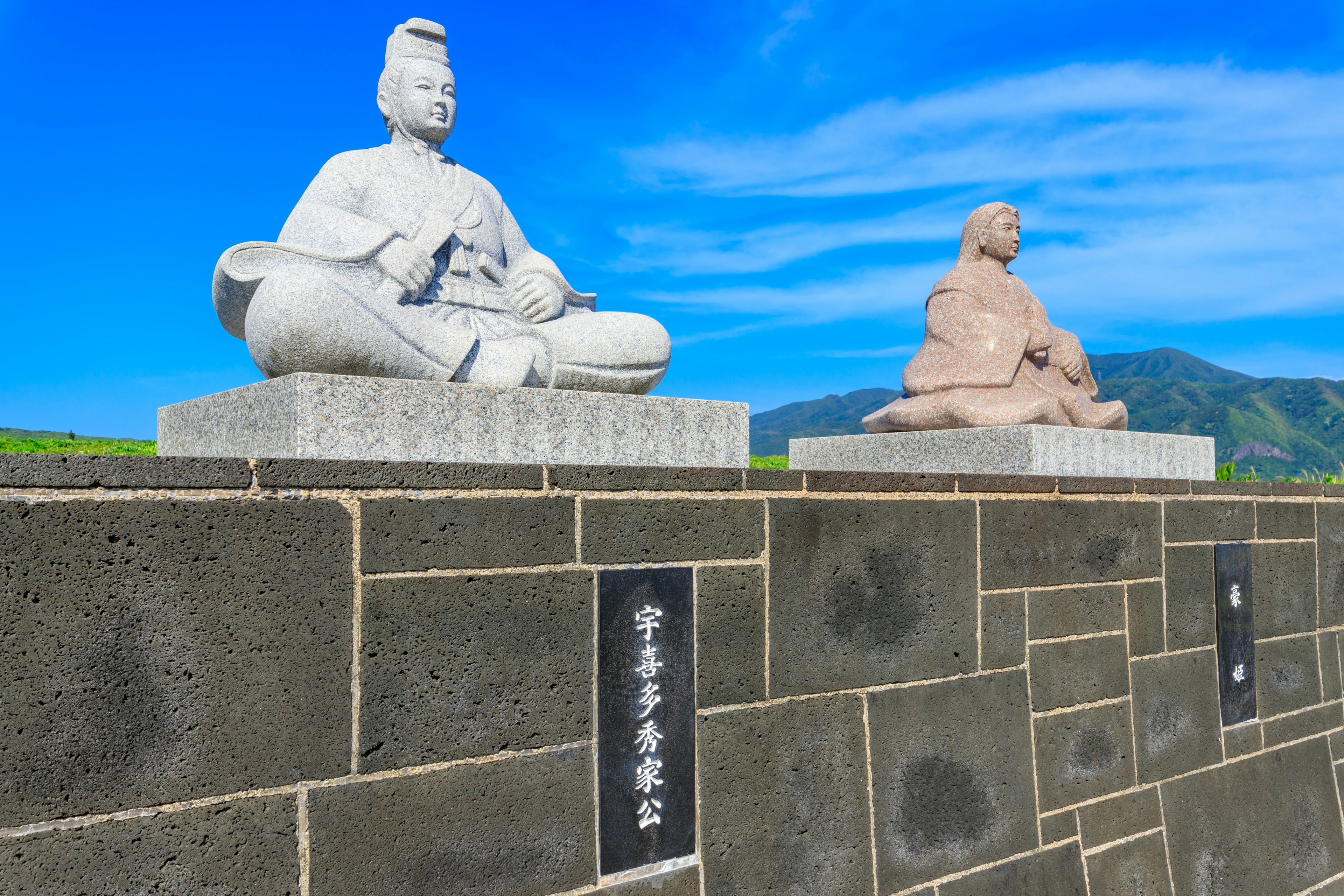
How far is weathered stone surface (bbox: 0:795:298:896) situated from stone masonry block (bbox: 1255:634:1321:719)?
15.9ft

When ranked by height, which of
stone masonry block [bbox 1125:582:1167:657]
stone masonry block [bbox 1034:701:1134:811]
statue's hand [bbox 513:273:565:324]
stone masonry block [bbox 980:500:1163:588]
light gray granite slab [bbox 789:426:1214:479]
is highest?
statue's hand [bbox 513:273:565:324]

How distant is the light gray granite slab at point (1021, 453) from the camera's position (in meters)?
4.26

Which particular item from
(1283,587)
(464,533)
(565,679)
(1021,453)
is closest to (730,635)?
(565,679)

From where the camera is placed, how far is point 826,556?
3.05 meters

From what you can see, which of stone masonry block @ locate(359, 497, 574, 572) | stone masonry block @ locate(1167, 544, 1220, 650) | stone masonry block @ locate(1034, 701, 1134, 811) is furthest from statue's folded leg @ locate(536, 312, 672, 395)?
stone masonry block @ locate(1167, 544, 1220, 650)

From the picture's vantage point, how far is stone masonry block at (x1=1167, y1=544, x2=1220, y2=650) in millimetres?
4262

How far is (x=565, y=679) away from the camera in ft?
8.33

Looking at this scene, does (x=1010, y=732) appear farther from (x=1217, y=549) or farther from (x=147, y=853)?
(x=147, y=853)

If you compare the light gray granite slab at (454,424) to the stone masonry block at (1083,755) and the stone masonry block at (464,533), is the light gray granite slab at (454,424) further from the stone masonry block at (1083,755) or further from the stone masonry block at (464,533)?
the stone masonry block at (1083,755)

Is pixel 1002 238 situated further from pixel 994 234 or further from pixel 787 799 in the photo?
pixel 787 799

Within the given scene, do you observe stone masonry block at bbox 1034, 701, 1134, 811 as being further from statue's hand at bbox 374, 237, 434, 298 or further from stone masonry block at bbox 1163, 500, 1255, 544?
statue's hand at bbox 374, 237, 434, 298

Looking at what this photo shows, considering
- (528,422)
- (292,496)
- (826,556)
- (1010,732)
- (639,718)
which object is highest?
(528,422)

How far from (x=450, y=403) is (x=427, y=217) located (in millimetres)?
1033

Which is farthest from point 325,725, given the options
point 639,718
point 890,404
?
point 890,404
